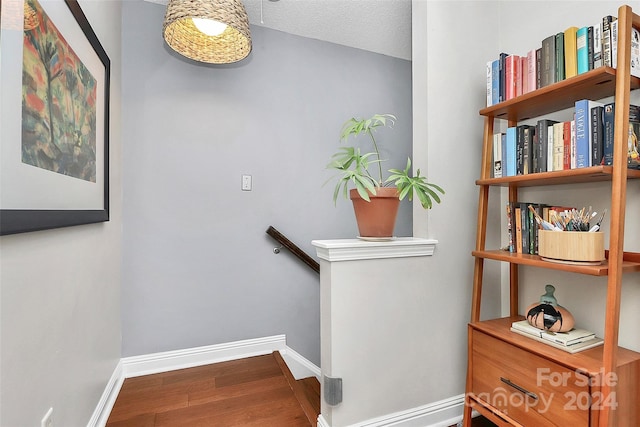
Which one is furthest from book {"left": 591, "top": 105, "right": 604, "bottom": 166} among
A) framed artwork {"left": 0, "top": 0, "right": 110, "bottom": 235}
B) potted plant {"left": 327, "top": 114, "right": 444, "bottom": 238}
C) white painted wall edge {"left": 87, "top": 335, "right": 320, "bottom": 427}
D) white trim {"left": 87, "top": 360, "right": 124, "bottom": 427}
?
white trim {"left": 87, "top": 360, "right": 124, "bottom": 427}

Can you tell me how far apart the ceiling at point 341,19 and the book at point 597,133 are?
156 centimetres

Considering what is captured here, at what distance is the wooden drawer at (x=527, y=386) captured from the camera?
104 cm

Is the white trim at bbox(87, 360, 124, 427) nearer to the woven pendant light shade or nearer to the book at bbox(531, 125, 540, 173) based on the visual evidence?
the woven pendant light shade

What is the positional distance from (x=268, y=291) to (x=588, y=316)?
181 centimetres

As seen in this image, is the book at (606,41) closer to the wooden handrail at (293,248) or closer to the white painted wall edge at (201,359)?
the wooden handrail at (293,248)

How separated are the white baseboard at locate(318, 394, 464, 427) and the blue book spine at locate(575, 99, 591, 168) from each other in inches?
51.5

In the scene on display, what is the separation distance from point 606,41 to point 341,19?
165 cm

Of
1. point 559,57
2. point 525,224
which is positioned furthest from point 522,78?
point 525,224

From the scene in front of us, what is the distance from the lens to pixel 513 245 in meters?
1.43

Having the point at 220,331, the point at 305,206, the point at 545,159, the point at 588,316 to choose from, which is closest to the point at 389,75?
the point at 305,206

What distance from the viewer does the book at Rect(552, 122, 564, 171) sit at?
119 cm

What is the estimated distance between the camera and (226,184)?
82.7 inches

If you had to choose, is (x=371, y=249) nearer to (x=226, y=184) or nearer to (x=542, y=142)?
(x=542, y=142)

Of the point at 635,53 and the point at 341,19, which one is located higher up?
the point at 341,19
